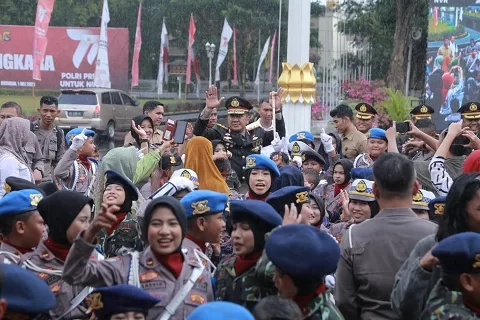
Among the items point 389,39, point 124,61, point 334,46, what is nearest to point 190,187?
point 124,61

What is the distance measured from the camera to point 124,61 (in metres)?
29.9

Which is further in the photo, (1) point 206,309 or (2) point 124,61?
(2) point 124,61

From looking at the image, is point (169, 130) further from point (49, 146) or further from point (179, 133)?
point (49, 146)

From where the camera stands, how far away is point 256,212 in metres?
4.79

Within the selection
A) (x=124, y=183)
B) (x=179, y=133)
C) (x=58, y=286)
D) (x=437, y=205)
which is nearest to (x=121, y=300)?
(x=58, y=286)

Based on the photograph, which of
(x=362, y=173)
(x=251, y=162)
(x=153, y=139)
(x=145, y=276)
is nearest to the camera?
(x=145, y=276)

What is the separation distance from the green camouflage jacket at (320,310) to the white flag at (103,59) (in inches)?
935

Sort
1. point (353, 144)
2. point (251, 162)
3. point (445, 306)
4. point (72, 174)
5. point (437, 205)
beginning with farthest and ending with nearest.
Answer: point (353, 144), point (72, 174), point (251, 162), point (437, 205), point (445, 306)

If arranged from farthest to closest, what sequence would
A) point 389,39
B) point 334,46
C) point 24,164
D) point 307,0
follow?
1. point 334,46
2. point 389,39
3. point 307,0
4. point 24,164

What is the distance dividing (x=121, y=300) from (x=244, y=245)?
32.4 inches

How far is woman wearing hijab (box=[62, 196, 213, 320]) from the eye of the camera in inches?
173

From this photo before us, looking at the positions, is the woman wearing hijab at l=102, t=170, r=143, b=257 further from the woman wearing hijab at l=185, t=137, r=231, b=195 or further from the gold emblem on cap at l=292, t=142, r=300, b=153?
the gold emblem on cap at l=292, t=142, r=300, b=153

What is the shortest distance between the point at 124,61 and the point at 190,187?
78.7 ft

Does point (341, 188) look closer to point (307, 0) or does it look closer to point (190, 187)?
point (190, 187)
